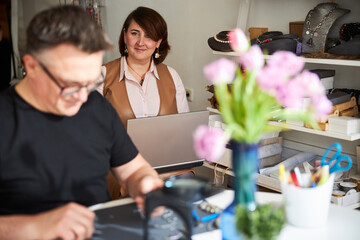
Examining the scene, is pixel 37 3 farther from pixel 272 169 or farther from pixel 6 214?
pixel 6 214

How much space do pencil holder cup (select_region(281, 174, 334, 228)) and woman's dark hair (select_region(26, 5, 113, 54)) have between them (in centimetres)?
67

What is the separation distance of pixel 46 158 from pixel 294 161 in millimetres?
1433

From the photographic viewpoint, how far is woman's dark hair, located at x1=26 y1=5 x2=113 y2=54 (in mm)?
1169

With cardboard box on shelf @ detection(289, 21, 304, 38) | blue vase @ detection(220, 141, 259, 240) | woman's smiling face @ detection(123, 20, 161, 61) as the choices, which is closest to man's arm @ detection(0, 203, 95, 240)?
blue vase @ detection(220, 141, 259, 240)

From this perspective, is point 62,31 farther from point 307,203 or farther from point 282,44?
point 282,44

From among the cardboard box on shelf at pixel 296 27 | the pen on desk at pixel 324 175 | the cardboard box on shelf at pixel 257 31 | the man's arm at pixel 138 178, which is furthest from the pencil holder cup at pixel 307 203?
the cardboard box on shelf at pixel 257 31

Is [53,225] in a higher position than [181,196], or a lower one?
lower

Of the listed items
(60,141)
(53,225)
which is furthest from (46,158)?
(53,225)

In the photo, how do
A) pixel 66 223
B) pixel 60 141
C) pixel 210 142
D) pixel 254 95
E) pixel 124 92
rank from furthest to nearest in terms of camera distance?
pixel 124 92 < pixel 60 141 < pixel 66 223 < pixel 254 95 < pixel 210 142

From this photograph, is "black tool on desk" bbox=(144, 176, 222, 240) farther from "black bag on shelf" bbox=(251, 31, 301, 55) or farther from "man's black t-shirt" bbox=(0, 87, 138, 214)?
"black bag on shelf" bbox=(251, 31, 301, 55)

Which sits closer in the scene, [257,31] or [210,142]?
[210,142]

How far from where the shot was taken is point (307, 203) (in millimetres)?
1146

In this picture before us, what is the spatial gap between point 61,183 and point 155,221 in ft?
1.09

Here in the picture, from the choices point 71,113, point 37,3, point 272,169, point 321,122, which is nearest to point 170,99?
point 272,169
